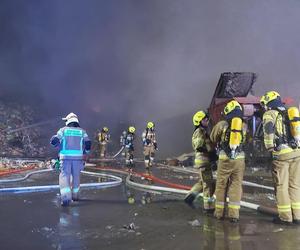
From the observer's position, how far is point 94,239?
3.72 meters

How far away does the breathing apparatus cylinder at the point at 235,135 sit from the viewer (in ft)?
14.3

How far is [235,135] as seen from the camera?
4.39 m

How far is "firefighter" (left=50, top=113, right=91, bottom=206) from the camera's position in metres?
5.57

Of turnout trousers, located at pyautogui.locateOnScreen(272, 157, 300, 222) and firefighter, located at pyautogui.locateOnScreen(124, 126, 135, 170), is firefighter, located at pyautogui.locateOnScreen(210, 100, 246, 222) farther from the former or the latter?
firefighter, located at pyautogui.locateOnScreen(124, 126, 135, 170)

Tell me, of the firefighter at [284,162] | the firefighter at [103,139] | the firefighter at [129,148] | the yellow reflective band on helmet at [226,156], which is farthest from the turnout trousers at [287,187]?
the firefighter at [103,139]

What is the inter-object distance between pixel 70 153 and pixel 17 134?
11415mm

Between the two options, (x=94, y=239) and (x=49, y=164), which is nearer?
(x=94, y=239)

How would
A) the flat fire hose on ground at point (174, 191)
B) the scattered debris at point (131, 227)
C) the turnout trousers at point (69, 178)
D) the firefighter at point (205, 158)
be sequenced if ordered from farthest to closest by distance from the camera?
the turnout trousers at point (69, 178) < the firefighter at point (205, 158) < the flat fire hose on ground at point (174, 191) < the scattered debris at point (131, 227)

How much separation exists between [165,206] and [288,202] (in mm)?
1744

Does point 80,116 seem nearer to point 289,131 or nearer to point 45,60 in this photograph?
point 45,60

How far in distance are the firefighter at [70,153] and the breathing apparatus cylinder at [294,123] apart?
286cm

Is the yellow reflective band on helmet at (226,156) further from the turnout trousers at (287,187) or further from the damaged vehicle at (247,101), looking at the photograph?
the damaged vehicle at (247,101)

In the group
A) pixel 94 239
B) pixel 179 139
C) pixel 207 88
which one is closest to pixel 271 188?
pixel 94 239

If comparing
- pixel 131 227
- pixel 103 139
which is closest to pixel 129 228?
pixel 131 227
